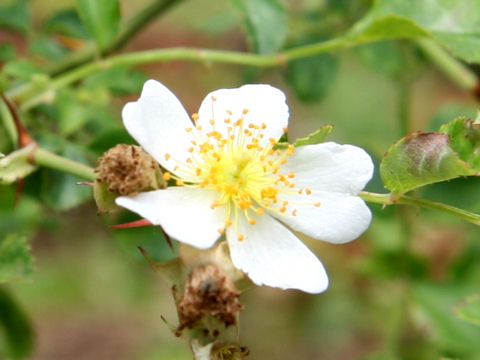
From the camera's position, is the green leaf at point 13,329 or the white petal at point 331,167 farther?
the green leaf at point 13,329

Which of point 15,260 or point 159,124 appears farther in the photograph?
point 15,260

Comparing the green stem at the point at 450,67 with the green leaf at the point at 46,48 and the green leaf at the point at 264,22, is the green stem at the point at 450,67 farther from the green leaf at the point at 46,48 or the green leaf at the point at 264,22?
the green leaf at the point at 46,48

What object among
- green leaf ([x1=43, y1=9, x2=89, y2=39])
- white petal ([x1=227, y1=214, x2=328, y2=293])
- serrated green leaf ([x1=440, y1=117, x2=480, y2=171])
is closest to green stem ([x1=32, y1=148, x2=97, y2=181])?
white petal ([x1=227, y1=214, x2=328, y2=293])

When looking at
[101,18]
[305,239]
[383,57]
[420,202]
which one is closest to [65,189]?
[101,18]

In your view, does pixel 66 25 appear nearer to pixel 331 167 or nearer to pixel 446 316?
pixel 331 167

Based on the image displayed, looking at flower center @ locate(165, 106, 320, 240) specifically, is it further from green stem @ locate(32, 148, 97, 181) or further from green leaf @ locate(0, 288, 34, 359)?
green leaf @ locate(0, 288, 34, 359)

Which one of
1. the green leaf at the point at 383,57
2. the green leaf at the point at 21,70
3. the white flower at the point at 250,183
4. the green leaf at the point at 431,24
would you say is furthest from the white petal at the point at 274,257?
the green leaf at the point at 383,57
